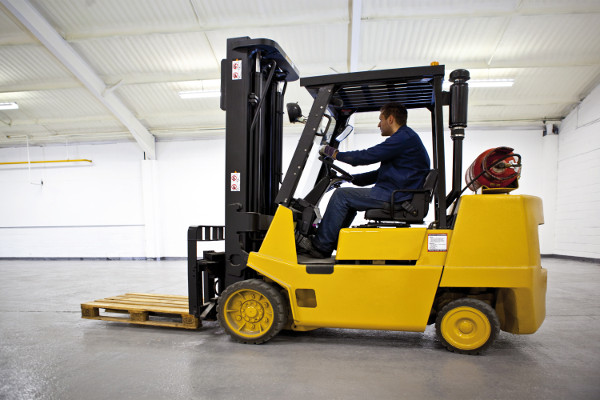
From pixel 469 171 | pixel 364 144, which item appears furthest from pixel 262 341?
pixel 364 144

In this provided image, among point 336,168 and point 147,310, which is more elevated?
point 336,168

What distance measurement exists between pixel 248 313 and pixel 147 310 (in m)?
1.27

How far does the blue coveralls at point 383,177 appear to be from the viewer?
3.11 m

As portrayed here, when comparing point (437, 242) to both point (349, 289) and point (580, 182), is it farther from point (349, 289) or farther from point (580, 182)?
point (580, 182)

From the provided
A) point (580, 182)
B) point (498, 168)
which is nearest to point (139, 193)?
point (498, 168)

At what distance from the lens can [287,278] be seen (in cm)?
312

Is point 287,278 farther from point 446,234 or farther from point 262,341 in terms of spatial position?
point 446,234

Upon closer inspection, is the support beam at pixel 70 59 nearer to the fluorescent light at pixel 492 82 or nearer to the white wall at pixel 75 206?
the white wall at pixel 75 206

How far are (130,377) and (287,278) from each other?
54.2 inches

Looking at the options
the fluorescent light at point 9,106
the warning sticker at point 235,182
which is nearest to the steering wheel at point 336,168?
the warning sticker at point 235,182

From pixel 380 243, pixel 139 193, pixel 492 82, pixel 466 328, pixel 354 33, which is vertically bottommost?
pixel 466 328

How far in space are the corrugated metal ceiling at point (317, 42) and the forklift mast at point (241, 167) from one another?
5.45 meters

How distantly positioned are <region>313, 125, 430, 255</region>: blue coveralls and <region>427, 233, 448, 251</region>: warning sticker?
1.30 ft

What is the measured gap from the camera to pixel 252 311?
3248 millimetres
